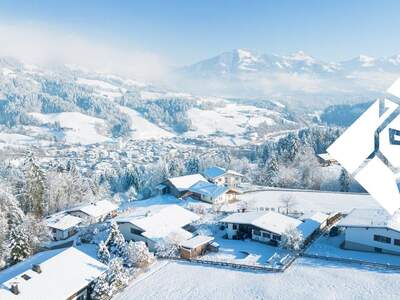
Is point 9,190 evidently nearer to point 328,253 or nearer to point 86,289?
point 86,289

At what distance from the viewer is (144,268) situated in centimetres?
3325

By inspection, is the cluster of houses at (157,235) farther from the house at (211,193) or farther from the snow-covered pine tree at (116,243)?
the snow-covered pine tree at (116,243)

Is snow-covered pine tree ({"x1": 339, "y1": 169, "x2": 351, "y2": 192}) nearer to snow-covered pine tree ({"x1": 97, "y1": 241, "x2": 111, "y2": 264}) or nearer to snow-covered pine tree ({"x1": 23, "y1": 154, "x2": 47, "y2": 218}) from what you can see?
snow-covered pine tree ({"x1": 97, "y1": 241, "x2": 111, "y2": 264})

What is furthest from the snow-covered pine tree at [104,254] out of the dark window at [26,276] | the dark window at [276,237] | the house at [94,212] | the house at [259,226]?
the house at [94,212]

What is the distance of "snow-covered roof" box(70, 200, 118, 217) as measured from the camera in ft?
164

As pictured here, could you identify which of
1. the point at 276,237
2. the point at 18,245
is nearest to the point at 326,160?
the point at 276,237

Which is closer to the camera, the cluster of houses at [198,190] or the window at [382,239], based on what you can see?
the window at [382,239]

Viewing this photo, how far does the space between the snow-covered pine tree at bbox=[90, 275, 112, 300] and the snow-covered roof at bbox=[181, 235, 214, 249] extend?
360 inches

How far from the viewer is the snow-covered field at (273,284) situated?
90.6 feet

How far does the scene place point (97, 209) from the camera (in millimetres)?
51125

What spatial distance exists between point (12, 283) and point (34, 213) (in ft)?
86.3

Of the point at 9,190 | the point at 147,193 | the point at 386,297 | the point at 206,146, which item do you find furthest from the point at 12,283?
the point at 206,146

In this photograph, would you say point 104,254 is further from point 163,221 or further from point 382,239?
point 382,239

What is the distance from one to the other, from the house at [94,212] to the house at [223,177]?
2071 cm
